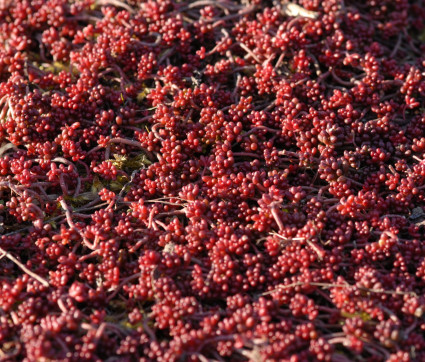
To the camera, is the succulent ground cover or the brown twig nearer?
the succulent ground cover

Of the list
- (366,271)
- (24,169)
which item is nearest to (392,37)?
(366,271)

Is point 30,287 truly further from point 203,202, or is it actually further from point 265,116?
point 265,116

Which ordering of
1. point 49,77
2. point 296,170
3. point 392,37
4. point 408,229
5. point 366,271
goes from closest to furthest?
point 366,271, point 408,229, point 296,170, point 49,77, point 392,37

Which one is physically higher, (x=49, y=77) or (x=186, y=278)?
(x=49, y=77)

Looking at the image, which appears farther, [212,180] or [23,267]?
[212,180]

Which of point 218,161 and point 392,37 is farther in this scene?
point 392,37

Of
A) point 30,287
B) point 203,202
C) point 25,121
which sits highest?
point 25,121

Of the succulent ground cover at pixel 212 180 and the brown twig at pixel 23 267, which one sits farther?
the brown twig at pixel 23 267

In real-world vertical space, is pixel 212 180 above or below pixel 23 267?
above
